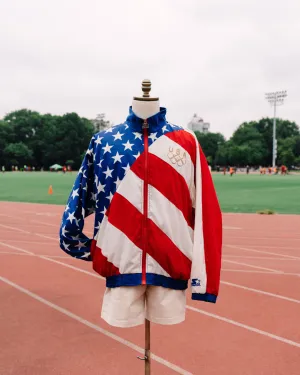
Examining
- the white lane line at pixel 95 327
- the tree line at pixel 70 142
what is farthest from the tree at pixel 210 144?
the white lane line at pixel 95 327

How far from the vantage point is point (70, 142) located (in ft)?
266

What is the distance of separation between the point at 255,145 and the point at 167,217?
8677cm

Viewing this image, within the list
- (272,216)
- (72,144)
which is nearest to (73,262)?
(272,216)

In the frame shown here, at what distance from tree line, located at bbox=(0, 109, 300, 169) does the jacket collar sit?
7751 cm

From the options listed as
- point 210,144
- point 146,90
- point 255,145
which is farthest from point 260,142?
point 146,90

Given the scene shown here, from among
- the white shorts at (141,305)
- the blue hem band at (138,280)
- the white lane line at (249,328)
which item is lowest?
the white lane line at (249,328)

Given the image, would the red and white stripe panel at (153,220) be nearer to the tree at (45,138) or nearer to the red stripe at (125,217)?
the red stripe at (125,217)

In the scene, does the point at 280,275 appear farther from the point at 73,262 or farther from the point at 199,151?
the point at 199,151

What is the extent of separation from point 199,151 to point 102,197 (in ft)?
1.78

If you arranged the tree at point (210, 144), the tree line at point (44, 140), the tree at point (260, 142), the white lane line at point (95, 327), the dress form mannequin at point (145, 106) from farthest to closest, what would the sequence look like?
the tree at point (210, 144) < the tree at point (260, 142) < the tree line at point (44, 140) < the white lane line at point (95, 327) < the dress form mannequin at point (145, 106)

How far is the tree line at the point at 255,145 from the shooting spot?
8169cm

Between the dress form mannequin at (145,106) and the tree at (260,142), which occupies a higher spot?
the tree at (260,142)

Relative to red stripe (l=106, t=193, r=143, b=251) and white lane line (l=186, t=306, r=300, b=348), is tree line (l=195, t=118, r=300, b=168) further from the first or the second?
Answer: red stripe (l=106, t=193, r=143, b=251)

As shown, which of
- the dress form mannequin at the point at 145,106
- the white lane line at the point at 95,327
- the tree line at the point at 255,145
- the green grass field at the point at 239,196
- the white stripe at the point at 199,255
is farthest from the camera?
the tree line at the point at 255,145
